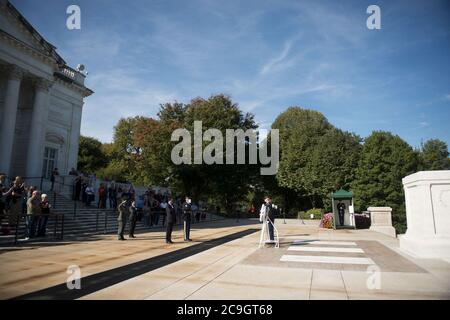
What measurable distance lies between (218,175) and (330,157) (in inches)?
563

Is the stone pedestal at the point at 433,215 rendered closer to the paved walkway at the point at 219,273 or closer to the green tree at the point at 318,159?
the paved walkway at the point at 219,273

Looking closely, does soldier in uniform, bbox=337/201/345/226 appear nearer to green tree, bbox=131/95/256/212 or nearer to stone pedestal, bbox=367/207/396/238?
stone pedestal, bbox=367/207/396/238

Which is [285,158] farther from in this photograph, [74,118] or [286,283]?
[286,283]

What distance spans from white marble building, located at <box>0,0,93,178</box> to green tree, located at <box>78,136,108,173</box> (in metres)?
30.3

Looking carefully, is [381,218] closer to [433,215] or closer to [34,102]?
[433,215]

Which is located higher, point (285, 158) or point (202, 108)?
point (202, 108)

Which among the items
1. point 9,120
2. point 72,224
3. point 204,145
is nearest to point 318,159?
point 204,145

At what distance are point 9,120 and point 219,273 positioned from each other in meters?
21.0

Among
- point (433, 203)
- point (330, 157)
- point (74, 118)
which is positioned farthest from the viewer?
point (330, 157)

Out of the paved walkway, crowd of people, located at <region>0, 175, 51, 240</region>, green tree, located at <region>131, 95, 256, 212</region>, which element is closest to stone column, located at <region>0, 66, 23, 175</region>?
crowd of people, located at <region>0, 175, 51, 240</region>

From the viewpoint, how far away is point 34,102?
79.7 feet

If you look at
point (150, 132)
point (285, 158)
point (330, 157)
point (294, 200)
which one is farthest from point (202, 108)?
point (294, 200)

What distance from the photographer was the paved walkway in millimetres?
5770

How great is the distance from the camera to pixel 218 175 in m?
36.5
